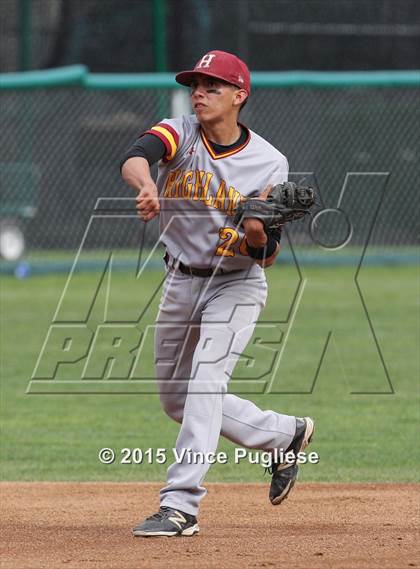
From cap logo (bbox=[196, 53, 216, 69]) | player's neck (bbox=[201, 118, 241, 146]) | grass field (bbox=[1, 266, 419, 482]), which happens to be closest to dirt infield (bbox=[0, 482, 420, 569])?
grass field (bbox=[1, 266, 419, 482])

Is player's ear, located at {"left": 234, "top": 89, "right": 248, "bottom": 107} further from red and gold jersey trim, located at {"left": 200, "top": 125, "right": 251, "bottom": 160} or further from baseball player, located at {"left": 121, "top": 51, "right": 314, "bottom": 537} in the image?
red and gold jersey trim, located at {"left": 200, "top": 125, "right": 251, "bottom": 160}

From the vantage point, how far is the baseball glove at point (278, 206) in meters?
4.80

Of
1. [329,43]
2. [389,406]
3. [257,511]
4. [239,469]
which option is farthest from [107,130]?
[257,511]

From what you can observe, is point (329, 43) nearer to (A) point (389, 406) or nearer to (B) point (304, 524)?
(A) point (389, 406)

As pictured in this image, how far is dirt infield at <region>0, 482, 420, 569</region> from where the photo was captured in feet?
14.5

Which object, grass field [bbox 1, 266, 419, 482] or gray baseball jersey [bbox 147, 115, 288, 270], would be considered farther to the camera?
grass field [bbox 1, 266, 419, 482]

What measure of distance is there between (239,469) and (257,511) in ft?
4.44

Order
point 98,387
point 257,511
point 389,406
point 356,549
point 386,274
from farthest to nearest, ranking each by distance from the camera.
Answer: point 386,274 → point 98,387 → point 389,406 → point 257,511 → point 356,549

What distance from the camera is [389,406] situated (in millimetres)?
8484

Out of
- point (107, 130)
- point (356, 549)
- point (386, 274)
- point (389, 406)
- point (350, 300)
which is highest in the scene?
point (107, 130)

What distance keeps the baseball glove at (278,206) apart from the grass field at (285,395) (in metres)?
2.09

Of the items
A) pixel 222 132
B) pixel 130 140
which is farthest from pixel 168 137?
pixel 130 140

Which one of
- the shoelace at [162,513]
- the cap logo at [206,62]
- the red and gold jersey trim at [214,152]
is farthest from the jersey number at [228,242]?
the shoelace at [162,513]

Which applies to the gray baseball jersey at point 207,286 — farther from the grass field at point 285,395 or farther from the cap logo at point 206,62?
the grass field at point 285,395
